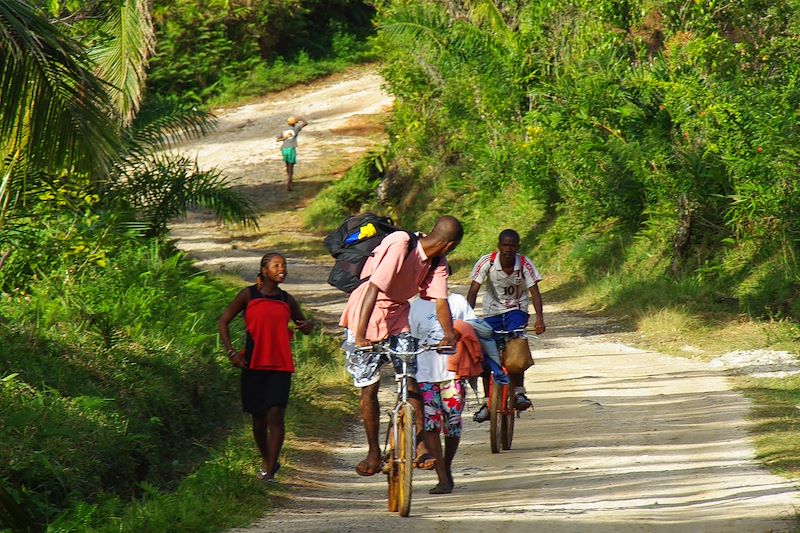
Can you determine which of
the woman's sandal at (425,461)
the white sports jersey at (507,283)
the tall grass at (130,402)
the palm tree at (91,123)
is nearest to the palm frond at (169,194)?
the palm tree at (91,123)

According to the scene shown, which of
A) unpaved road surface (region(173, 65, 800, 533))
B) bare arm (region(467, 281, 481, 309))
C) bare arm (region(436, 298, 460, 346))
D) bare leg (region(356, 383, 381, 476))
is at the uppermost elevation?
bare arm (region(436, 298, 460, 346))

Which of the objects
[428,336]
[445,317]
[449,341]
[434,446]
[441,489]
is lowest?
[441,489]

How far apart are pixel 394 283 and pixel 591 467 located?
271cm

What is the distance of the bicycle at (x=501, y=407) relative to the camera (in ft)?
33.4

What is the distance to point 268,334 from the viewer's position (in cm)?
902

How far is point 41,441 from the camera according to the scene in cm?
925

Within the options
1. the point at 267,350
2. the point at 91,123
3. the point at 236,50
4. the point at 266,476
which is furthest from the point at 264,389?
the point at 236,50

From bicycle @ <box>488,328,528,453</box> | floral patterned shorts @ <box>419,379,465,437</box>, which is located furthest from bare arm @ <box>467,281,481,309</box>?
floral patterned shorts @ <box>419,379,465,437</box>

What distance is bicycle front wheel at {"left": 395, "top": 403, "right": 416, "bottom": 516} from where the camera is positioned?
309 inches

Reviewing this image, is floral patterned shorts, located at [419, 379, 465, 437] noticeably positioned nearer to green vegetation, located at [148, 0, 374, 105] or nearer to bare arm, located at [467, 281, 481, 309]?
bare arm, located at [467, 281, 481, 309]

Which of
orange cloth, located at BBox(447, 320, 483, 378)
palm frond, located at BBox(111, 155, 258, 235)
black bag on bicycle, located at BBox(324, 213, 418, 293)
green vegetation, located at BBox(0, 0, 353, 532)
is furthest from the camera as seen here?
palm frond, located at BBox(111, 155, 258, 235)

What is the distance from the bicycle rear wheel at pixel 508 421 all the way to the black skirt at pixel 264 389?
2.02 meters

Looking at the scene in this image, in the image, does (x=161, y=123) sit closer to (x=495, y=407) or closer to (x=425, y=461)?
(x=495, y=407)

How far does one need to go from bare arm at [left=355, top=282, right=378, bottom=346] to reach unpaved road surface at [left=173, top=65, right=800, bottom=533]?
3.68 feet
